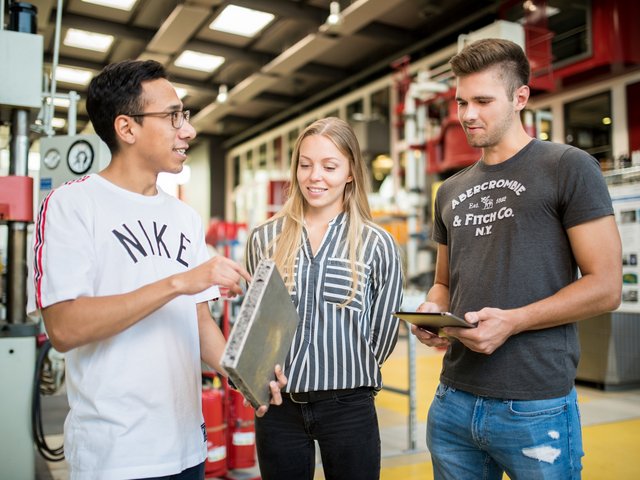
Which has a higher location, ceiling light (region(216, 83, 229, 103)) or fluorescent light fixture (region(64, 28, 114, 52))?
fluorescent light fixture (region(64, 28, 114, 52))

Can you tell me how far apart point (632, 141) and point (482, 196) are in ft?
25.0

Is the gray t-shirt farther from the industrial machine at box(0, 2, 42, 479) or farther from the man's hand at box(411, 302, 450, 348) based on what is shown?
the industrial machine at box(0, 2, 42, 479)

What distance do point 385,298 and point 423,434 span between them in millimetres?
2922

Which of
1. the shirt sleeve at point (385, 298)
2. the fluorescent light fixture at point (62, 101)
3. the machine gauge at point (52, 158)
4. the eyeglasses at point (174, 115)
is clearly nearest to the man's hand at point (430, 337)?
the shirt sleeve at point (385, 298)

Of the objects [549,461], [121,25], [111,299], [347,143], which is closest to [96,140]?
[347,143]

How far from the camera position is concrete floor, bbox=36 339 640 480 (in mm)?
3562

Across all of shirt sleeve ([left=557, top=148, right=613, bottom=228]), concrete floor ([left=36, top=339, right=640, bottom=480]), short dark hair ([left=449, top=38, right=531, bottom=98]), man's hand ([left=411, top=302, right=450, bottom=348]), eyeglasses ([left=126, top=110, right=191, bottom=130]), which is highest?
short dark hair ([left=449, top=38, right=531, bottom=98])

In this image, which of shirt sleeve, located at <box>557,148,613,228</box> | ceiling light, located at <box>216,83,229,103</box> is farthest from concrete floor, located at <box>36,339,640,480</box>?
ceiling light, located at <box>216,83,229,103</box>

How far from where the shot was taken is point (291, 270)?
1696mm

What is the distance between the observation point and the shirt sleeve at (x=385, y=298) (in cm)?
179

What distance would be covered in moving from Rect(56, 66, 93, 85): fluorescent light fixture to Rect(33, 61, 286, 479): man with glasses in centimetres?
1277

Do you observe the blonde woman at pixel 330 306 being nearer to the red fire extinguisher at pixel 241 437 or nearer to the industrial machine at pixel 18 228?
the industrial machine at pixel 18 228

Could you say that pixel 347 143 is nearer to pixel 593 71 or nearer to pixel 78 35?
pixel 593 71

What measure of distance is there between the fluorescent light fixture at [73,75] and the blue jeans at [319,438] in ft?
42.4
